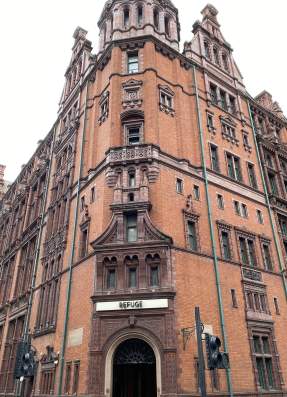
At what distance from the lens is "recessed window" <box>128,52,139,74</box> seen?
105 ft

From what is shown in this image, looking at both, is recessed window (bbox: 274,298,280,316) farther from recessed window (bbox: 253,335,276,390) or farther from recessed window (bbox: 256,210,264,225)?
recessed window (bbox: 256,210,264,225)

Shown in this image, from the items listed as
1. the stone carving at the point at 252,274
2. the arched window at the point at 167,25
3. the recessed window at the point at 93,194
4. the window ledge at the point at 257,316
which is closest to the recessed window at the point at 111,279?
the recessed window at the point at 93,194

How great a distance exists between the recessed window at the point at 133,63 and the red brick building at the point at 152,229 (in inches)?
15.1

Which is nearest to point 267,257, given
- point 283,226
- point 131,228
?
point 283,226

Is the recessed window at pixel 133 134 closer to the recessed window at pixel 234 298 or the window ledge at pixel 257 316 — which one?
the recessed window at pixel 234 298

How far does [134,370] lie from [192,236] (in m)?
9.50

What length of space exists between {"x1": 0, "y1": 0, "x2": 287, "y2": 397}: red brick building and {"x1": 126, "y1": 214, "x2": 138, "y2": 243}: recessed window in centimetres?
8

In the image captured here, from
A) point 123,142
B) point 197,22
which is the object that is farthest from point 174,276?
point 197,22

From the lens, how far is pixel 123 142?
28.0m

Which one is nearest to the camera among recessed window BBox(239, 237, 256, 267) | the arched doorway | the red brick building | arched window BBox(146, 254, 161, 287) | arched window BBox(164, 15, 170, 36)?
the arched doorway

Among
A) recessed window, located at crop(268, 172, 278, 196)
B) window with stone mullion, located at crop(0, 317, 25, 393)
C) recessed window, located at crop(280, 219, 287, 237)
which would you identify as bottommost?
window with stone mullion, located at crop(0, 317, 25, 393)

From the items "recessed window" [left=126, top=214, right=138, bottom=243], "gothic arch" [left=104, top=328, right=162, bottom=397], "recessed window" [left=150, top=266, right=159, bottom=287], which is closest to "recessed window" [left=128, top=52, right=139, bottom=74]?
"recessed window" [left=126, top=214, right=138, bottom=243]

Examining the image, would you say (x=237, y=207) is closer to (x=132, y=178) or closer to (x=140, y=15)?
(x=132, y=178)

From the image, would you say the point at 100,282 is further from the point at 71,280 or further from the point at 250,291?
the point at 250,291
